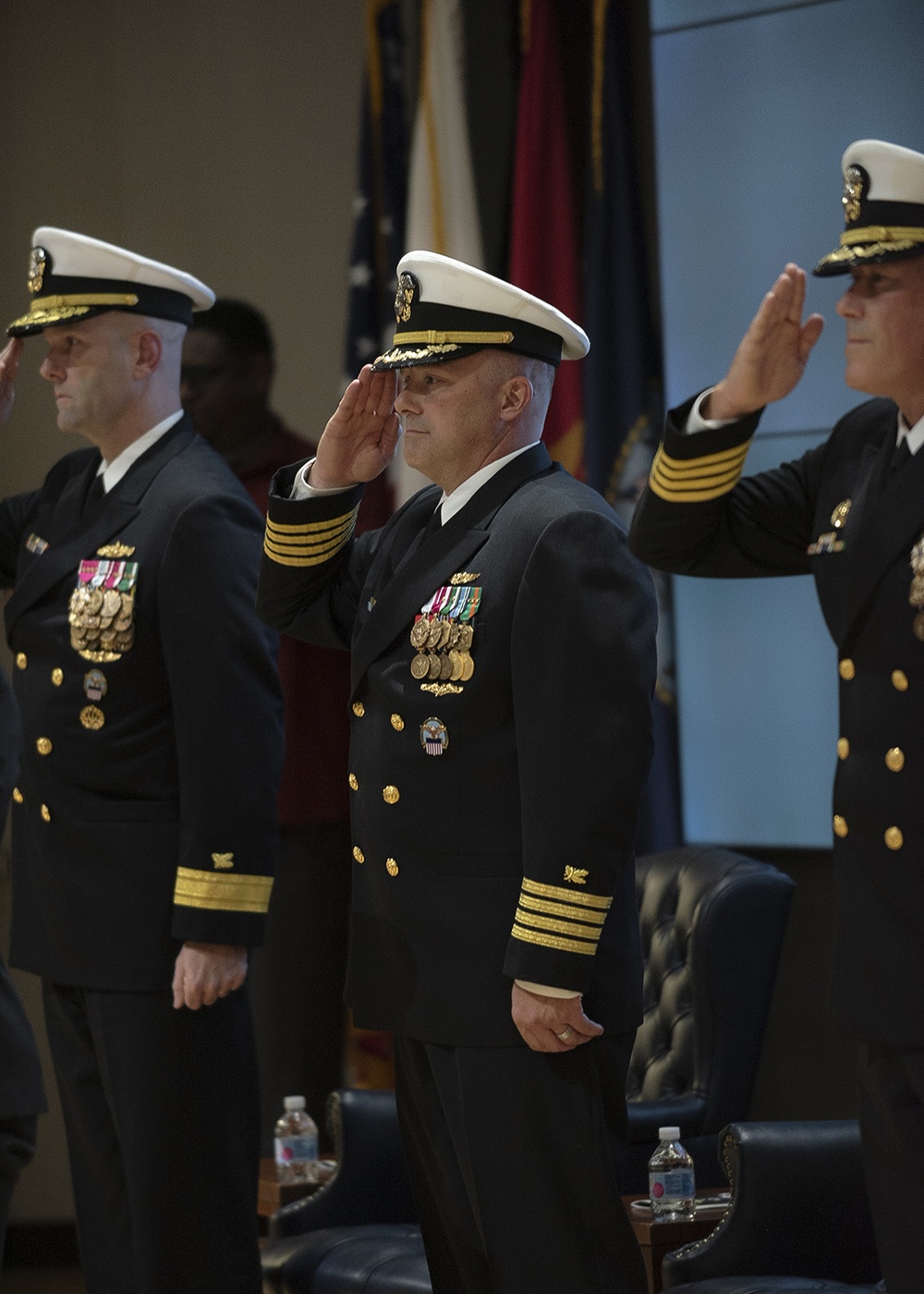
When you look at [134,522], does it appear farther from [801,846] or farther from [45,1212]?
[45,1212]

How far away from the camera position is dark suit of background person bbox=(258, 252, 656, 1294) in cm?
222

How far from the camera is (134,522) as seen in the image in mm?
2938

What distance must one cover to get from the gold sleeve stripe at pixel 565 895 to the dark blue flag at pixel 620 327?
5.57ft

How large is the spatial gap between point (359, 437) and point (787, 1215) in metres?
1.30

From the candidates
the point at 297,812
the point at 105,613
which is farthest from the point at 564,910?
the point at 297,812

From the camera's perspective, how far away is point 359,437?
8.49 feet

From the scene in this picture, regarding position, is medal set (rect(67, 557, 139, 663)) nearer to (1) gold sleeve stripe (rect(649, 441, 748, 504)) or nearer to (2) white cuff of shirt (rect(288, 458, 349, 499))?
(2) white cuff of shirt (rect(288, 458, 349, 499))

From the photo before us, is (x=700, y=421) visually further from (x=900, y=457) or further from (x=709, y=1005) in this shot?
(x=709, y=1005)

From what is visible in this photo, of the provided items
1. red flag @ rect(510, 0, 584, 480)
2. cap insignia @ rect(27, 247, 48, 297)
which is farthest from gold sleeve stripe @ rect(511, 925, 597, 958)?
red flag @ rect(510, 0, 584, 480)

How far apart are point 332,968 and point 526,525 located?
7.61ft

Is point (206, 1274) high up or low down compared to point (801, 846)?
down

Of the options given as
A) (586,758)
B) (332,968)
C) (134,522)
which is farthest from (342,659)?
(586,758)

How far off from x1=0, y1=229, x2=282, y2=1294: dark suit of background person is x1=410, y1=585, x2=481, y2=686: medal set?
53 centimetres

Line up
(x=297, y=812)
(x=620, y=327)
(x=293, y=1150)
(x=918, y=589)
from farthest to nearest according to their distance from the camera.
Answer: (x=297, y=812), (x=620, y=327), (x=293, y=1150), (x=918, y=589)
